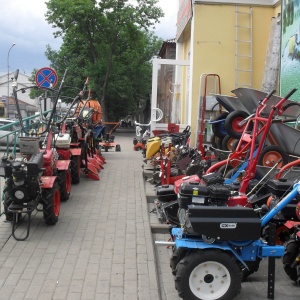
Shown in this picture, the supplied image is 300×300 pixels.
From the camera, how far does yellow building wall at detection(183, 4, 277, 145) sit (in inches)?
476

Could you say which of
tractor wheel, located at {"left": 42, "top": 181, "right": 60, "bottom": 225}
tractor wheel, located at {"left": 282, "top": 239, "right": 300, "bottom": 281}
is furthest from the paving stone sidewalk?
tractor wheel, located at {"left": 282, "top": 239, "right": 300, "bottom": 281}

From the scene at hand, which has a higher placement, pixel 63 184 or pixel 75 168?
pixel 75 168

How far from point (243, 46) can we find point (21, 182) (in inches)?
311

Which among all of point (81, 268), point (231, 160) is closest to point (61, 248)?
point (81, 268)

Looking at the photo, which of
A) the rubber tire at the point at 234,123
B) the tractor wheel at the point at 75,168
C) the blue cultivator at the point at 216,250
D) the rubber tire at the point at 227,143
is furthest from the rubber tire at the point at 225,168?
the tractor wheel at the point at 75,168

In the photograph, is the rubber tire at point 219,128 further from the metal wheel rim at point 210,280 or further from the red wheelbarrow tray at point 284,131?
the metal wheel rim at point 210,280

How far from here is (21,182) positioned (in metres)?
6.17

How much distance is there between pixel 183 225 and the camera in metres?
4.48

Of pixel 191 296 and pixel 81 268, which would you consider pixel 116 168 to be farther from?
pixel 191 296

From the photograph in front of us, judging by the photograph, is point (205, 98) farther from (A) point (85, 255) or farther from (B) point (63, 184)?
(A) point (85, 255)

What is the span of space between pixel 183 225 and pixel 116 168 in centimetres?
892

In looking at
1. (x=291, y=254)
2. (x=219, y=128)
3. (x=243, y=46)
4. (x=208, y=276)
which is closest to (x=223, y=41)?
(x=243, y=46)

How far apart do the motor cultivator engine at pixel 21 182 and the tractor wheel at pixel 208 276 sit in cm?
277

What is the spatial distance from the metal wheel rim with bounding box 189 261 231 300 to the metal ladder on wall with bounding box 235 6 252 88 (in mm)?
8651
